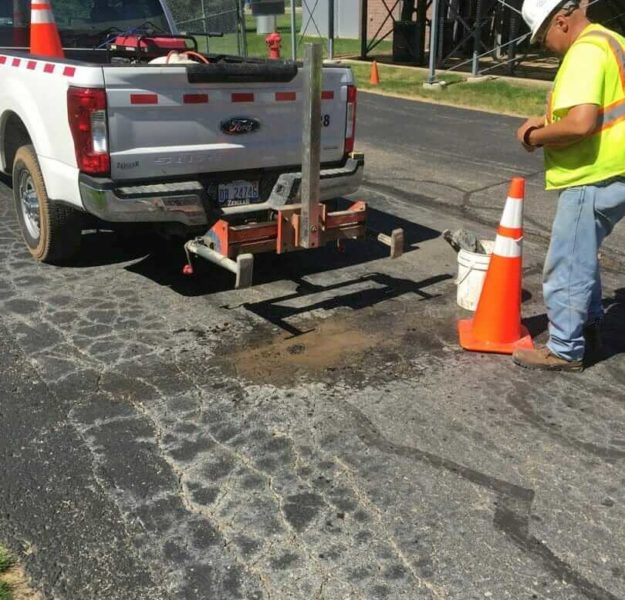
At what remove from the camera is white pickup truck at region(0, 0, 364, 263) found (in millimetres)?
4312

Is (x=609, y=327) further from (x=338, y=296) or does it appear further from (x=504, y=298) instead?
(x=338, y=296)

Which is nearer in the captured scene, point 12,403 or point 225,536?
point 225,536

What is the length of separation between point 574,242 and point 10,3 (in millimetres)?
5810

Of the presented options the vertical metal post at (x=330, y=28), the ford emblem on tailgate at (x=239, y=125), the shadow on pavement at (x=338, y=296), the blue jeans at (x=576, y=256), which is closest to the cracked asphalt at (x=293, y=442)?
the shadow on pavement at (x=338, y=296)

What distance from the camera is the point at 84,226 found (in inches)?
215

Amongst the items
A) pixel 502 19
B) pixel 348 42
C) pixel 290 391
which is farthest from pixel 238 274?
pixel 348 42

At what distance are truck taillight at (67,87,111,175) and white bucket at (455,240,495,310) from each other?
7.64ft

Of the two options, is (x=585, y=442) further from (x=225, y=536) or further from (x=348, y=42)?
(x=348, y=42)

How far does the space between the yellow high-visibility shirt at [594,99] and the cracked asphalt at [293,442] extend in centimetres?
114

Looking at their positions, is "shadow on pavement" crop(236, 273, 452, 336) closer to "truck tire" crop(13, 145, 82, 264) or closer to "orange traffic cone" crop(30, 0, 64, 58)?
"truck tire" crop(13, 145, 82, 264)

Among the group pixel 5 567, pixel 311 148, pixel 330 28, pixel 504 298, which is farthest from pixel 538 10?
pixel 330 28

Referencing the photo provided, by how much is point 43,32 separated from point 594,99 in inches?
183

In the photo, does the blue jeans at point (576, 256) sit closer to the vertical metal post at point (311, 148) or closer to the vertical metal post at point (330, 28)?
the vertical metal post at point (311, 148)

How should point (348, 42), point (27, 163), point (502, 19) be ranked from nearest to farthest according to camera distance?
1. point (27, 163)
2. point (502, 19)
3. point (348, 42)
